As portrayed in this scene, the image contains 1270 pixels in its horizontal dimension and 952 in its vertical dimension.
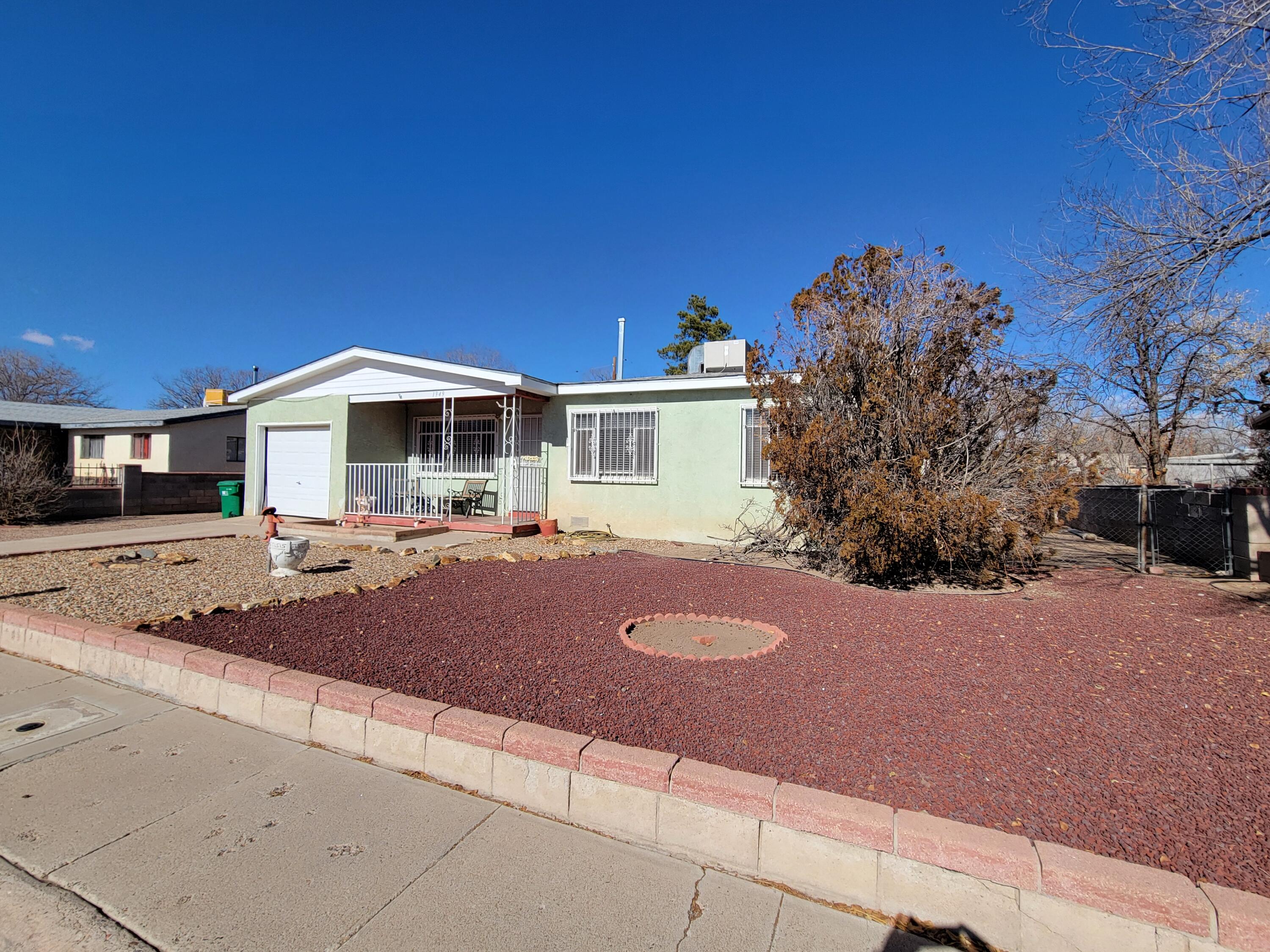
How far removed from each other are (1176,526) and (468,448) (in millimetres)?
13067

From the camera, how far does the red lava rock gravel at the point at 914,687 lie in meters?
2.49

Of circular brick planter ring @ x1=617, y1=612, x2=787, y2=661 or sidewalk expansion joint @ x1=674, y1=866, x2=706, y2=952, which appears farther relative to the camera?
circular brick planter ring @ x1=617, y1=612, x2=787, y2=661

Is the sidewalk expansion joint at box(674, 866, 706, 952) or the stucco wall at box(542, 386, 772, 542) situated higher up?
the stucco wall at box(542, 386, 772, 542)

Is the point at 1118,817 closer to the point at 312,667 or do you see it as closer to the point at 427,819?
the point at 427,819

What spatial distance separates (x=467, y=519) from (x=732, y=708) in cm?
916

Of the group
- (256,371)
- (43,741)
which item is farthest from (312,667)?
(256,371)

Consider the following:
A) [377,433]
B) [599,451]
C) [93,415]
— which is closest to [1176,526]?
[599,451]

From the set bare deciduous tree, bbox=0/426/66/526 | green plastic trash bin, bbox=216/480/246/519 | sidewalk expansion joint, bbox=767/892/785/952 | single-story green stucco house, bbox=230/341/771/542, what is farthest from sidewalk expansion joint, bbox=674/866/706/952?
bare deciduous tree, bbox=0/426/66/526

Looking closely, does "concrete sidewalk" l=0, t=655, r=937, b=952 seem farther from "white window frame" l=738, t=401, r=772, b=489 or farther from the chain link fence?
"white window frame" l=738, t=401, r=772, b=489

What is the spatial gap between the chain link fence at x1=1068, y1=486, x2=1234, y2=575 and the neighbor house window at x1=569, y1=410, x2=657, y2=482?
637 centimetres

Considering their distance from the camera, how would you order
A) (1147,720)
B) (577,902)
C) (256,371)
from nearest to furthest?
(577,902) → (1147,720) → (256,371)

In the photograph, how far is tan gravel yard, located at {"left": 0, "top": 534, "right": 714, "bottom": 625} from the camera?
5.68 meters

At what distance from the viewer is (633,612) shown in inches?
214

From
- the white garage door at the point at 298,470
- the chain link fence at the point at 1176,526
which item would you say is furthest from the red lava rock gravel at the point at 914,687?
the white garage door at the point at 298,470
